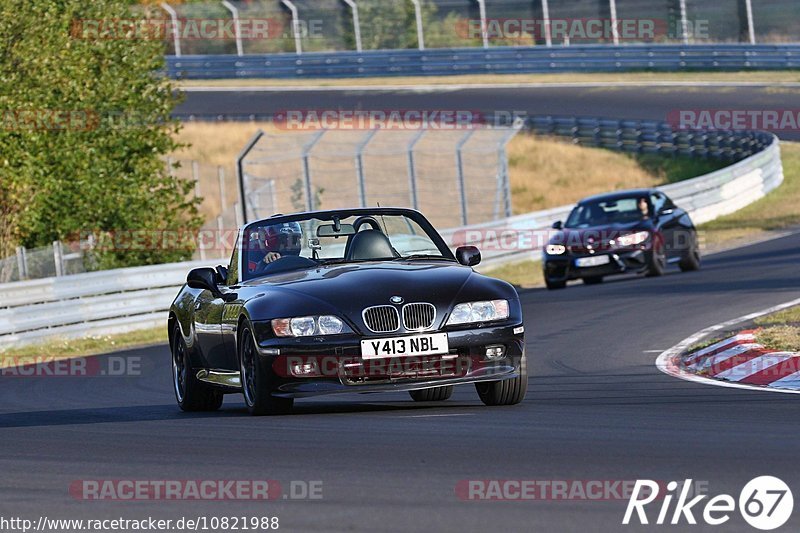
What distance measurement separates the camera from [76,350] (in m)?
20.6

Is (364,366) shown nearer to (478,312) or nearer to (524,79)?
A: (478,312)

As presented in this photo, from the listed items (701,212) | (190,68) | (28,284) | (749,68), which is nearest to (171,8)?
(190,68)

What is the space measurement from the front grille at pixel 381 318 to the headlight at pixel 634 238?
13782mm

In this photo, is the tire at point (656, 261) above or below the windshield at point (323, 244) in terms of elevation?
below

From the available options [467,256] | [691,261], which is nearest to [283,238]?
[467,256]

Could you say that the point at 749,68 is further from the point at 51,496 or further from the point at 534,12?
the point at 51,496

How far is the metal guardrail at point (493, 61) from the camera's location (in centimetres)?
4734

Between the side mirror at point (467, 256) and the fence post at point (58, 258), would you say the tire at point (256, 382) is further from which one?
the fence post at point (58, 258)

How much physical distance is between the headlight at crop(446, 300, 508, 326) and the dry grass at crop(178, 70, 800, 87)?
38.8 meters

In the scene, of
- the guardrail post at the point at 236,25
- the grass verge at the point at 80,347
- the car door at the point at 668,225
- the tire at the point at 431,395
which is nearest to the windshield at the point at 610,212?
the car door at the point at 668,225

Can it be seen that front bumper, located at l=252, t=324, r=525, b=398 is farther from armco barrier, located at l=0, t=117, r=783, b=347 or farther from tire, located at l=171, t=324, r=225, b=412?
armco barrier, located at l=0, t=117, r=783, b=347

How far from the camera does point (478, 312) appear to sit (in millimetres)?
9711

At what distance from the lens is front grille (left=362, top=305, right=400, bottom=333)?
31.1ft

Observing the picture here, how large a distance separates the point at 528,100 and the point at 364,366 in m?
39.0
